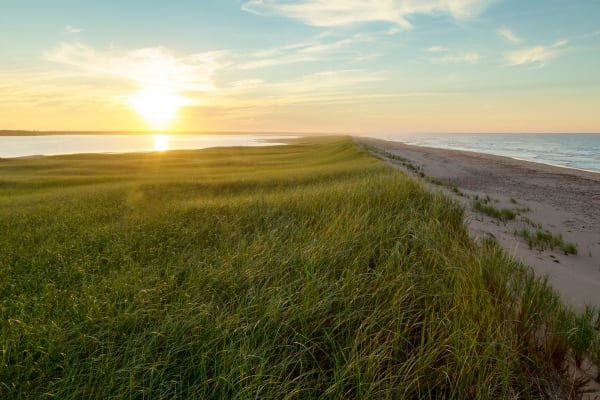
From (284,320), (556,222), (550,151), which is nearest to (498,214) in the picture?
(556,222)

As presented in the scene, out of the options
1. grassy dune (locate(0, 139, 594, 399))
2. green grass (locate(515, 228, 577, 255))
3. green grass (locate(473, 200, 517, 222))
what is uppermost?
grassy dune (locate(0, 139, 594, 399))

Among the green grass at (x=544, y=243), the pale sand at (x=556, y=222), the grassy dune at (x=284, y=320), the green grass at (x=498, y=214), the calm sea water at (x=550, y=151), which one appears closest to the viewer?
the grassy dune at (x=284, y=320)

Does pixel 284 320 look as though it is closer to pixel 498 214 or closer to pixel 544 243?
pixel 544 243

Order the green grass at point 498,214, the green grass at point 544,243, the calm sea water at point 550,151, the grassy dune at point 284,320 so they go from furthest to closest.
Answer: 1. the calm sea water at point 550,151
2. the green grass at point 498,214
3. the green grass at point 544,243
4. the grassy dune at point 284,320

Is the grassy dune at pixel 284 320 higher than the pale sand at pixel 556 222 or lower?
higher

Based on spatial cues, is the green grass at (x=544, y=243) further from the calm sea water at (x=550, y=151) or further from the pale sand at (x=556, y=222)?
the calm sea water at (x=550, y=151)

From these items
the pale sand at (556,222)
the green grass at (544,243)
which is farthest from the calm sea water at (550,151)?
the green grass at (544,243)

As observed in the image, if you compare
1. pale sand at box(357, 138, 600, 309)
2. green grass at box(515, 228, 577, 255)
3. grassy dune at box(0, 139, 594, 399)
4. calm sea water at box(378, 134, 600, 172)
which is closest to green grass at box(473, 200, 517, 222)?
pale sand at box(357, 138, 600, 309)

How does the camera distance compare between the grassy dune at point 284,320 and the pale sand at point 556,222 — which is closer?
the grassy dune at point 284,320

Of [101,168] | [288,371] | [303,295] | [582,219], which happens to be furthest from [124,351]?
[101,168]

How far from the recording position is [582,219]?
12.5 meters

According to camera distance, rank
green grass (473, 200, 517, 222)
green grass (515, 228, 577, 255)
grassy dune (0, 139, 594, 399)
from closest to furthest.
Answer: grassy dune (0, 139, 594, 399) < green grass (515, 228, 577, 255) < green grass (473, 200, 517, 222)

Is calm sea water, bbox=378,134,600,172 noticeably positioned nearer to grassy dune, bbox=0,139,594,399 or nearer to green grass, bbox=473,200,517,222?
green grass, bbox=473,200,517,222

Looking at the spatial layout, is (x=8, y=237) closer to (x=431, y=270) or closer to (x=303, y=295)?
(x=303, y=295)
